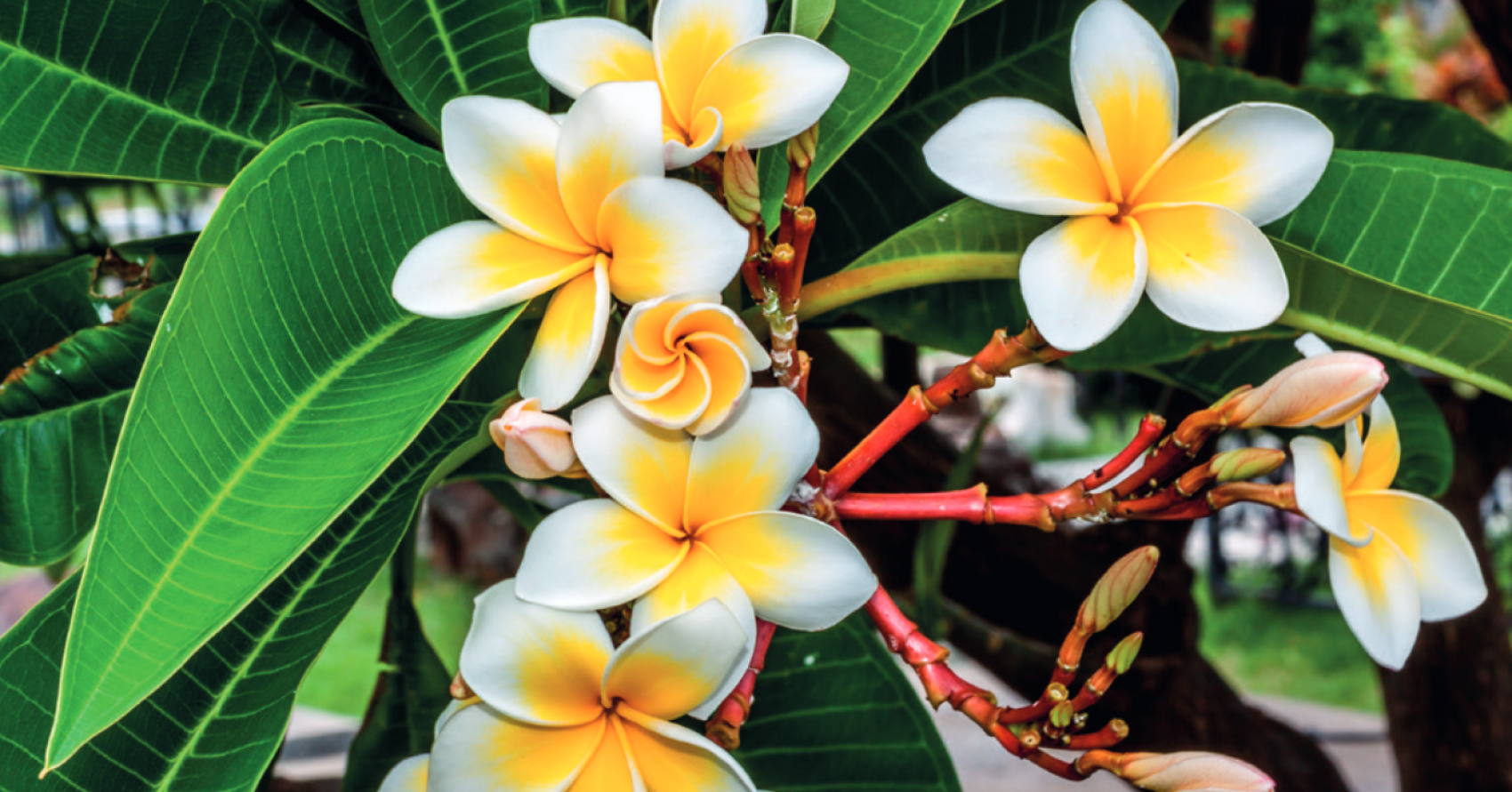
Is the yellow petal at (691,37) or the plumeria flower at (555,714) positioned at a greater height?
the yellow petal at (691,37)

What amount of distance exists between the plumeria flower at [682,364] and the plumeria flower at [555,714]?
0.07m

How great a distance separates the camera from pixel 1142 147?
39 centimetres

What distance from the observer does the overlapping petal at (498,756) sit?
0.34 meters

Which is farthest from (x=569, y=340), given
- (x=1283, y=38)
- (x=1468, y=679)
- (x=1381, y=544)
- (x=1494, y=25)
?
(x=1468, y=679)

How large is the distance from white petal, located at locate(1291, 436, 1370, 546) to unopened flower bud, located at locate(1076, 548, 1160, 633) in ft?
0.15

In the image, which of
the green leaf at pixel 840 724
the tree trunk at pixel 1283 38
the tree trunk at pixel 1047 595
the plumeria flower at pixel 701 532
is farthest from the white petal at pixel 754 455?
the tree trunk at pixel 1283 38

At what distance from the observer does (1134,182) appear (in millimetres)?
390

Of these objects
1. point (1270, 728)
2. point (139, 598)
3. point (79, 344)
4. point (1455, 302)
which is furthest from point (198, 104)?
point (1270, 728)

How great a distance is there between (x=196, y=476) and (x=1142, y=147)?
32 centimetres

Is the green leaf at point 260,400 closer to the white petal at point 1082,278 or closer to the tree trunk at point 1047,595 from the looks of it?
the white petal at point 1082,278

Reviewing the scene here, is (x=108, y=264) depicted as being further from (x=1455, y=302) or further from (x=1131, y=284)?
(x=1455, y=302)

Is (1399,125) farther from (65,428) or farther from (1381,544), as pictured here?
(65,428)

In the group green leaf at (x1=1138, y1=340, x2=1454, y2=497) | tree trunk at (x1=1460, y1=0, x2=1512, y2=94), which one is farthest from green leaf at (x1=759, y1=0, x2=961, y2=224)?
tree trunk at (x1=1460, y1=0, x2=1512, y2=94)

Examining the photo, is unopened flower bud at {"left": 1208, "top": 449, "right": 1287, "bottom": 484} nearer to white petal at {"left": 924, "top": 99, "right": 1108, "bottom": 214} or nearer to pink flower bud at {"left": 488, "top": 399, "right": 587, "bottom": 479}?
white petal at {"left": 924, "top": 99, "right": 1108, "bottom": 214}
